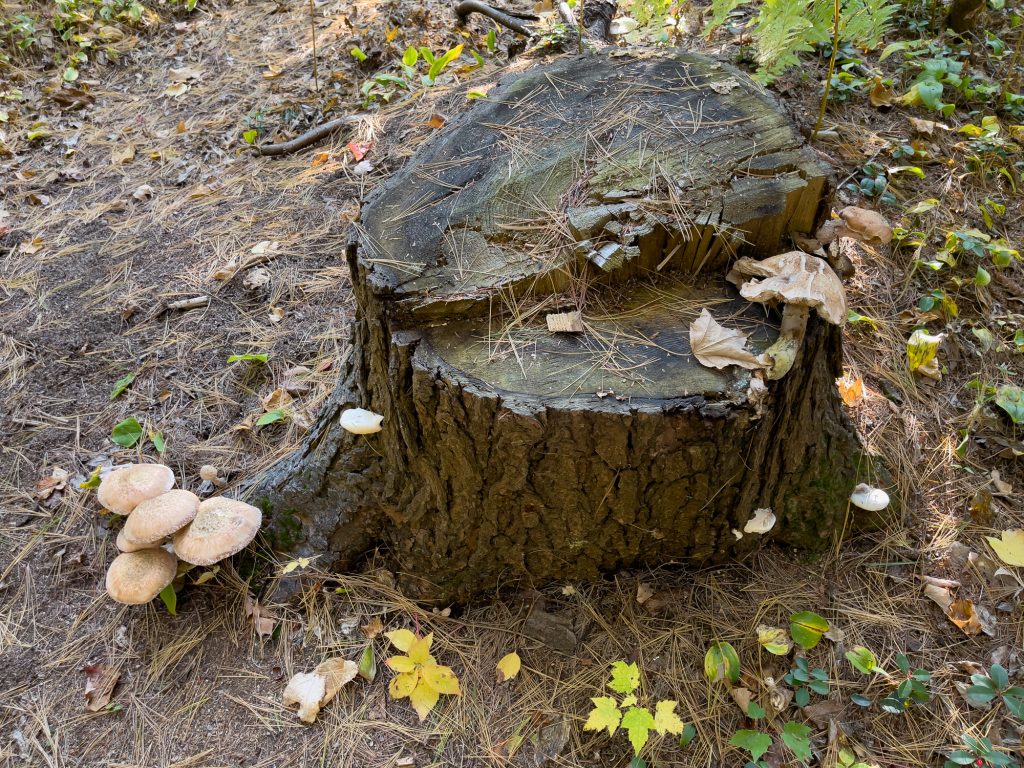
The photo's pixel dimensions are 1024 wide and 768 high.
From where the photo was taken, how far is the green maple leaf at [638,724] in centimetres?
210

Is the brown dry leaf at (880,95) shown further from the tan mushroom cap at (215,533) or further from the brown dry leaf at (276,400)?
the tan mushroom cap at (215,533)

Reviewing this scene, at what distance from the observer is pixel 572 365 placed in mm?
2068

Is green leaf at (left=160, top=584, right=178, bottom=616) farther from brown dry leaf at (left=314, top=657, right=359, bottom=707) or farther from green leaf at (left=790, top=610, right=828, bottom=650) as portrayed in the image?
green leaf at (left=790, top=610, right=828, bottom=650)

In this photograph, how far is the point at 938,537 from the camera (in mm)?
2605

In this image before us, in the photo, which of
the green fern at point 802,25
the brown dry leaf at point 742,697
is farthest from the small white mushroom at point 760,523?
the green fern at point 802,25

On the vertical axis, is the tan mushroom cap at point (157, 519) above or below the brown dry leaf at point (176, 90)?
below

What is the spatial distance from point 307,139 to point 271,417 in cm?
251

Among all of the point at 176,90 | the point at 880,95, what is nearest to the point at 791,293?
the point at 880,95

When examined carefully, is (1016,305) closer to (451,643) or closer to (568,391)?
(568,391)

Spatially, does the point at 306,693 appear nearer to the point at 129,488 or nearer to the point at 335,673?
the point at 335,673

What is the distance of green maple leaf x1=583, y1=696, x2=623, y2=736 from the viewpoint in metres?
2.15

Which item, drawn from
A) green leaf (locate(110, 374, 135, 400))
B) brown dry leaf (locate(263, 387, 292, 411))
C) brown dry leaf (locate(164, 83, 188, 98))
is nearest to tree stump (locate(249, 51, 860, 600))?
brown dry leaf (locate(263, 387, 292, 411))

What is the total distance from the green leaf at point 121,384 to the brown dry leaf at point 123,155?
95.8 inches

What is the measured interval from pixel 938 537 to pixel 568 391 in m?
1.76
